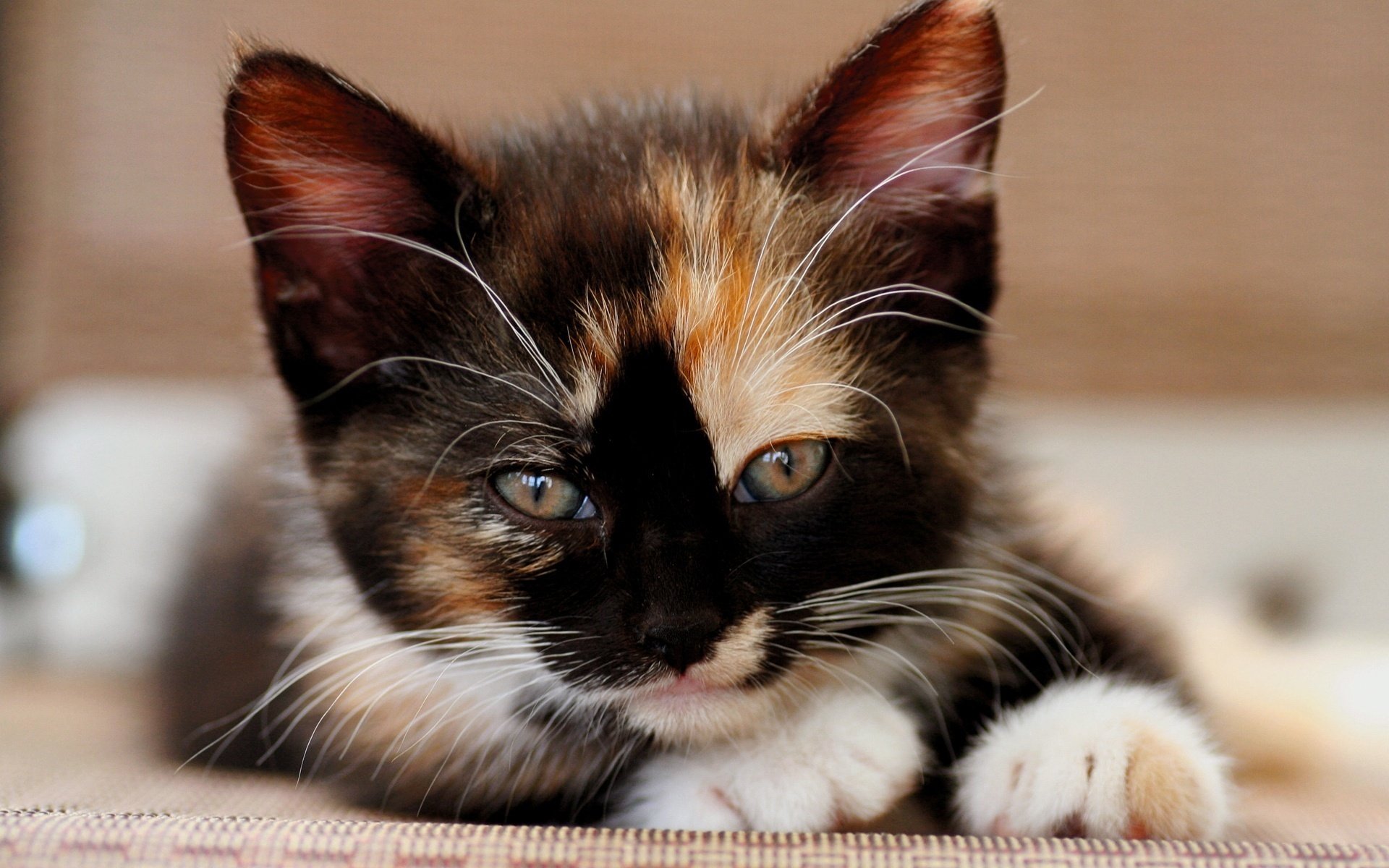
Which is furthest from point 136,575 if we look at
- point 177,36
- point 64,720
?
point 177,36

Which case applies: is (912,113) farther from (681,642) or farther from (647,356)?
(681,642)

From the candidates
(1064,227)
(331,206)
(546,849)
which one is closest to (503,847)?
(546,849)

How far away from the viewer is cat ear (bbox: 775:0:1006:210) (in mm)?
858

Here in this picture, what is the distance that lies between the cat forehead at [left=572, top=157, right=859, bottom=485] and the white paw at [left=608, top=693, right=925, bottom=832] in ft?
0.69

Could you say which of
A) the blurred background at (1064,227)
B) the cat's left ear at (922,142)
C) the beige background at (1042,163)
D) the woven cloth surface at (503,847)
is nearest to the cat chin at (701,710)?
the woven cloth surface at (503,847)

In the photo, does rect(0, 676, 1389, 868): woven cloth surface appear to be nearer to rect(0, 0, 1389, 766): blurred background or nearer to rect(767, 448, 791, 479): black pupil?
rect(767, 448, 791, 479): black pupil

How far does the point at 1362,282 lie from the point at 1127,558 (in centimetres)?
107

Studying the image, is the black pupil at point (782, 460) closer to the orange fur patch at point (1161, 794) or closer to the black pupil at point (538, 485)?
the black pupil at point (538, 485)

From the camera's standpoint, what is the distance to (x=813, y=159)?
0.94 metres

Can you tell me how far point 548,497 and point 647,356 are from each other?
0.44 feet

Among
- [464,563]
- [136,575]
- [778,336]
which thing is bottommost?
[136,575]

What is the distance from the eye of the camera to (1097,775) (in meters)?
0.78

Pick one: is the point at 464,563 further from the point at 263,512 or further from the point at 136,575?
the point at 136,575

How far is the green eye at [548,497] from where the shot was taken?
2.73 ft
